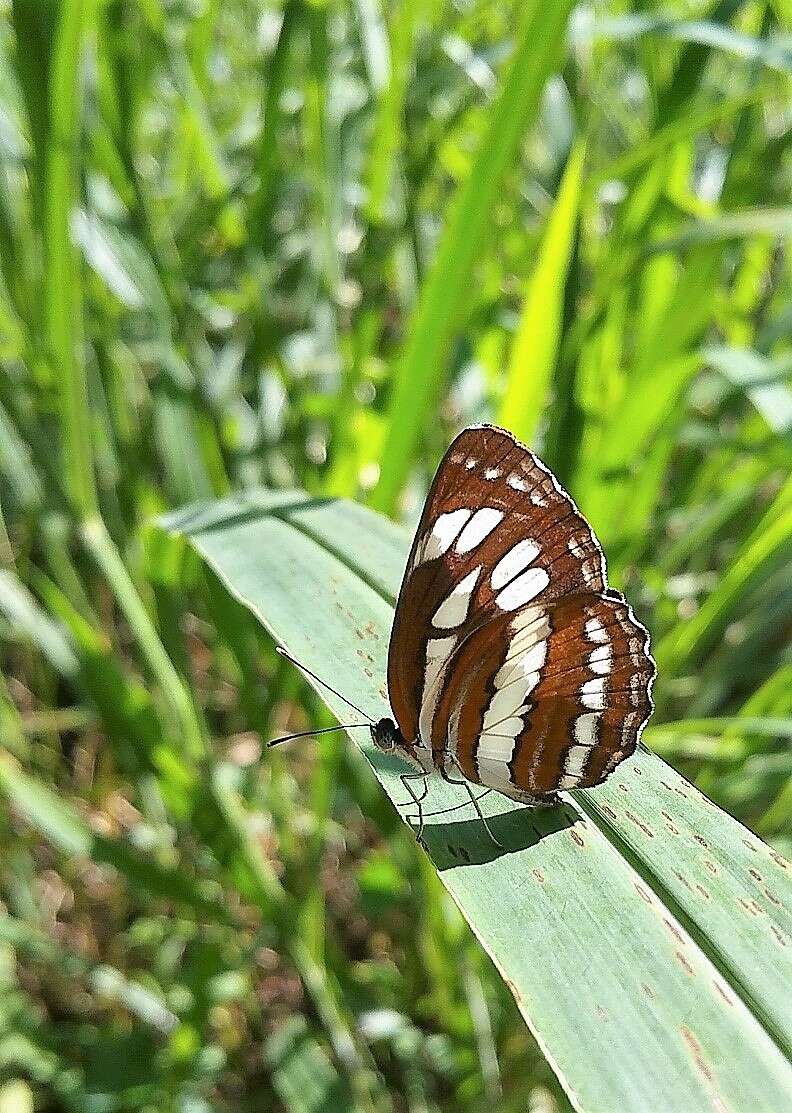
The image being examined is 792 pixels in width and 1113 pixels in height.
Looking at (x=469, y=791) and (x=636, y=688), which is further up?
(x=636, y=688)

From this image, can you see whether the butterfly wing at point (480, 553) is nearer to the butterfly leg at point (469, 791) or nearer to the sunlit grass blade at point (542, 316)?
the butterfly leg at point (469, 791)

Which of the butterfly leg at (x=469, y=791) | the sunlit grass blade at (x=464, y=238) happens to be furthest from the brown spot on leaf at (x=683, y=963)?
the sunlit grass blade at (x=464, y=238)

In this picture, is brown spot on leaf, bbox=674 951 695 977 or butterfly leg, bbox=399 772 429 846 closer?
brown spot on leaf, bbox=674 951 695 977

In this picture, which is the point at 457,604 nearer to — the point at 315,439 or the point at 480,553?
the point at 480,553

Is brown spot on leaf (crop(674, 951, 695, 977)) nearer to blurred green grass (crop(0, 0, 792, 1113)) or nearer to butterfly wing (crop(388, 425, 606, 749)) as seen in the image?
butterfly wing (crop(388, 425, 606, 749))

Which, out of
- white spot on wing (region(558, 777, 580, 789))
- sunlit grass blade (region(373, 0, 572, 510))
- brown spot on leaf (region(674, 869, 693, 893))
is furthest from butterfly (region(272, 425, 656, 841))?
sunlit grass blade (region(373, 0, 572, 510))

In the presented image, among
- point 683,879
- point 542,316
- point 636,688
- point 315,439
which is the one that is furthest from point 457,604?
point 315,439

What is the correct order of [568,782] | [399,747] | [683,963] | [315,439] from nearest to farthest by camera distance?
[683,963], [568,782], [399,747], [315,439]

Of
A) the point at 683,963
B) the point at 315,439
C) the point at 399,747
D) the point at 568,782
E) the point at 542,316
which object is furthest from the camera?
the point at 315,439
